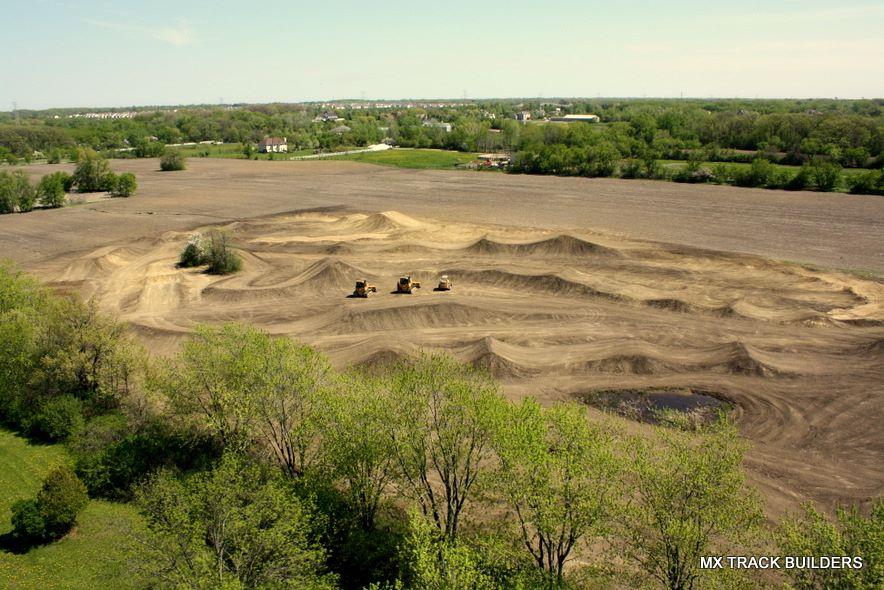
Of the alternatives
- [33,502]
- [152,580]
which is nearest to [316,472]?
[152,580]

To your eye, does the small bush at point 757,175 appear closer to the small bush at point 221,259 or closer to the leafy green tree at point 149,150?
the small bush at point 221,259

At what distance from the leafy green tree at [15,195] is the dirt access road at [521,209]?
19.8ft

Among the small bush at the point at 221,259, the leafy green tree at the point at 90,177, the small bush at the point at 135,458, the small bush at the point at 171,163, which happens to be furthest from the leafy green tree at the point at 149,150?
the small bush at the point at 135,458

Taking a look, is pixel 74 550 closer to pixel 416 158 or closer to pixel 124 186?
pixel 124 186

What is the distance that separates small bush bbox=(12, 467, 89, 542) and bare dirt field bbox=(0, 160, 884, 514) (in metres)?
20.4

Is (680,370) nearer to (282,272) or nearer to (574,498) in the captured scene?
(574,498)

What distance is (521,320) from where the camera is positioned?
5034 cm

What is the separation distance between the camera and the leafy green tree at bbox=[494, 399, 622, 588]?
18.5 m

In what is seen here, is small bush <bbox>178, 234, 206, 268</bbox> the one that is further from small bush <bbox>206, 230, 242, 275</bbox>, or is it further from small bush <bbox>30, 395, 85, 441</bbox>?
small bush <bbox>30, 395, 85, 441</bbox>

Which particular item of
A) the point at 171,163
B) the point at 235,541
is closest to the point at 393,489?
the point at 235,541

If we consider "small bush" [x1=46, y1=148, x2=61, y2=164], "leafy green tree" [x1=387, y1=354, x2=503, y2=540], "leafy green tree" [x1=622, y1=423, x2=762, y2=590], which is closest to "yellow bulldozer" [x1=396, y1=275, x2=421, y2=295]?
"leafy green tree" [x1=387, y1=354, x2=503, y2=540]

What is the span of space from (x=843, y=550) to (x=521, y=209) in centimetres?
8420

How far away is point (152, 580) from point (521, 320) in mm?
37045

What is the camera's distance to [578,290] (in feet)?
182
